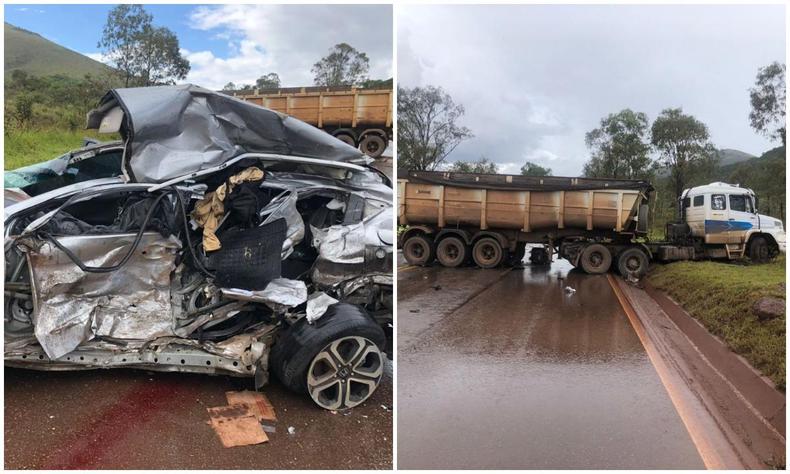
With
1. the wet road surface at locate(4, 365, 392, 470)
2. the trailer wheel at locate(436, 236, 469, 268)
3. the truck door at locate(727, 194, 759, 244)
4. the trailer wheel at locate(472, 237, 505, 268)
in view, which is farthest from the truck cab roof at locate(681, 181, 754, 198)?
the wet road surface at locate(4, 365, 392, 470)

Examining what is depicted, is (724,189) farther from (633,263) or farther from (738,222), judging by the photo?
(633,263)

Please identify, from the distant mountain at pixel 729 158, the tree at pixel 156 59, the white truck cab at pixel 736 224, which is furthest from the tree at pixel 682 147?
the tree at pixel 156 59

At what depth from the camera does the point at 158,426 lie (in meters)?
2.89

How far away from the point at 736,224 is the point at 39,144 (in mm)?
12876

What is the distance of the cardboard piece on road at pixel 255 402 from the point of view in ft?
10.4

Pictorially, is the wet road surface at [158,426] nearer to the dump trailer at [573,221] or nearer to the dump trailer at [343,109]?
the dump trailer at [343,109]

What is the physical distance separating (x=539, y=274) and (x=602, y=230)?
1.68 metres

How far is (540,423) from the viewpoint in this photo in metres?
3.47

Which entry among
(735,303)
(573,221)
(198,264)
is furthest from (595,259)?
(198,264)

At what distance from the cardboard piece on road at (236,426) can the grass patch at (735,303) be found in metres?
3.86

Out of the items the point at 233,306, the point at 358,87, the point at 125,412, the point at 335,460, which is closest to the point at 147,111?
the point at 233,306

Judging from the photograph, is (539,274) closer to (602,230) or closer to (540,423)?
Result: (602,230)

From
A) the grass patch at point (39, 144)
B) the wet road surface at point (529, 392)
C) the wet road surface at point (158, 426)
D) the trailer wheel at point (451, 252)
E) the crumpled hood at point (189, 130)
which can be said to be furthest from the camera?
the trailer wheel at point (451, 252)

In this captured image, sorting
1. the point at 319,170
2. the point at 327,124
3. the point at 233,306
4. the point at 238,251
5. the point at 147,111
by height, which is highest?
the point at 327,124
